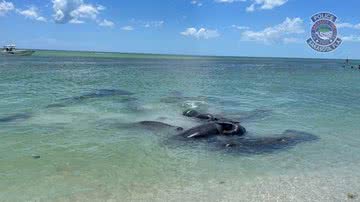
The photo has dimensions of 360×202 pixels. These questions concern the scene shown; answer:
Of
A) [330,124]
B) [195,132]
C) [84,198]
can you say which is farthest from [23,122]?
[330,124]

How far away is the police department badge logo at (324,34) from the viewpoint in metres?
21.9

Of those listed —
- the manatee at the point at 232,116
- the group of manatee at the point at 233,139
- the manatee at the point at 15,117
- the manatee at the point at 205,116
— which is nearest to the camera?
the group of manatee at the point at 233,139

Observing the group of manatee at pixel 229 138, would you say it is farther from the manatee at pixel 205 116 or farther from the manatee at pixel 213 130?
the manatee at pixel 205 116

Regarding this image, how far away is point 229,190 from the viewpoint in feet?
35.7

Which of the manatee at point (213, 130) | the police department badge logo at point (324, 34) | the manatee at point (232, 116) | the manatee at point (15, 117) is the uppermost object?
the police department badge logo at point (324, 34)

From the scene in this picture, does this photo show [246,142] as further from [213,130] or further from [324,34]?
[324,34]

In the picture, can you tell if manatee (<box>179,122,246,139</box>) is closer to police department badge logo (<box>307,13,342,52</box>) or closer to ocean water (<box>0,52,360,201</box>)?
ocean water (<box>0,52,360,201</box>)

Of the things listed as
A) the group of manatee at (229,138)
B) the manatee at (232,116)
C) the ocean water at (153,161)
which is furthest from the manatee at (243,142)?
the manatee at (232,116)

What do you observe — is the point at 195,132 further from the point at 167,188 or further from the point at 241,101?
the point at 241,101

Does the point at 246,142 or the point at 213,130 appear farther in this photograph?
the point at 213,130

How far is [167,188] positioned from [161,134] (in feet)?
21.3

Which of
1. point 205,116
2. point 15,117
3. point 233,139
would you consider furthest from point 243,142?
point 15,117

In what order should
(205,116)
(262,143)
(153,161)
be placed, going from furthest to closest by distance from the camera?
(205,116) → (262,143) → (153,161)

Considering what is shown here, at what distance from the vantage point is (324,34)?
877 inches
